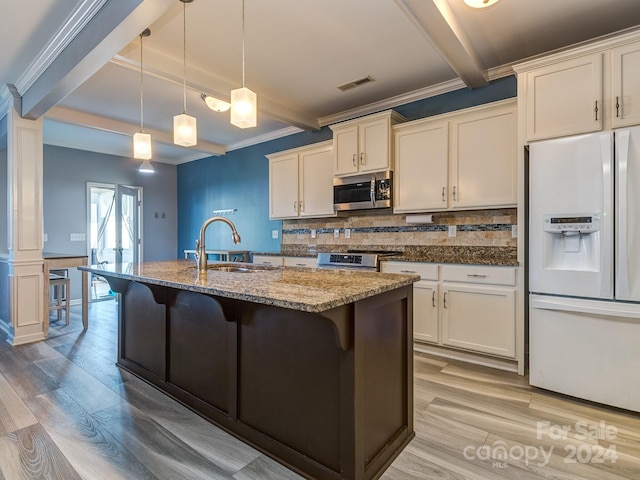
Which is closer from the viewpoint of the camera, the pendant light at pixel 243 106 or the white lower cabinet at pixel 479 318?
the pendant light at pixel 243 106

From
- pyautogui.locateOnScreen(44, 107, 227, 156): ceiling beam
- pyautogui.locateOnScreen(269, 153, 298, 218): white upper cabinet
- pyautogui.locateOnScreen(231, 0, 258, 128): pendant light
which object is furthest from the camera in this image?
pyautogui.locateOnScreen(269, 153, 298, 218): white upper cabinet

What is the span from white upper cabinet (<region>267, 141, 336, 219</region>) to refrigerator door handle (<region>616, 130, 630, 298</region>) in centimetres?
259

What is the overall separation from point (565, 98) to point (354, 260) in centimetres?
214

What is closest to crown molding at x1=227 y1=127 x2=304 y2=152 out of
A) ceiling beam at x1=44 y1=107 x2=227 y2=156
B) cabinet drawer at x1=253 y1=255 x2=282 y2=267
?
ceiling beam at x1=44 y1=107 x2=227 y2=156

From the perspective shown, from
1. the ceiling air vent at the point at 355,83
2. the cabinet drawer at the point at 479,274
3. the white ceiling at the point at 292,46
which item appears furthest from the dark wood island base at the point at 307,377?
the ceiling air vent at the point at 355,83

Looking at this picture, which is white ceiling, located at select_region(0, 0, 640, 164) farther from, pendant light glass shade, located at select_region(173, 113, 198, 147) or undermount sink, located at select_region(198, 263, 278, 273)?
undermount sink, located at select_region(198, 263, 278, 273)

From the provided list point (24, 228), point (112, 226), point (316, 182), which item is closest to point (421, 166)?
point (316, 182)

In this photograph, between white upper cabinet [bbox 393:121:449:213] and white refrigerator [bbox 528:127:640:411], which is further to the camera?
white upper cabinet [bbox 393:121:449:213]

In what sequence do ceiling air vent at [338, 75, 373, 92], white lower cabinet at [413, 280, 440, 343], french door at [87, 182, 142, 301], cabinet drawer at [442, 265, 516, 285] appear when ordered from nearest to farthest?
cabinet drawer at [442, 265, 516, 285]
white lower cabinet at [413, 280, 440, 343]
ceiling air vent at [338, 75, 373, 92]
french door at [87, 182, 142, 301]

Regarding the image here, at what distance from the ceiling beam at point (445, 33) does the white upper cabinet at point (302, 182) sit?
1.66m

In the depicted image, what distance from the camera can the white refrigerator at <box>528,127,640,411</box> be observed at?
2.09 m

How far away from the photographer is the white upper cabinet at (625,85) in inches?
83.9

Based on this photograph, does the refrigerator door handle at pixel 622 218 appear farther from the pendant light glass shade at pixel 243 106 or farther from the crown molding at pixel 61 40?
the crown molding at pixel 61 40

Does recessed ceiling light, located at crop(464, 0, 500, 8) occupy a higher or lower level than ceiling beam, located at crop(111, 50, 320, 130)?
lower
